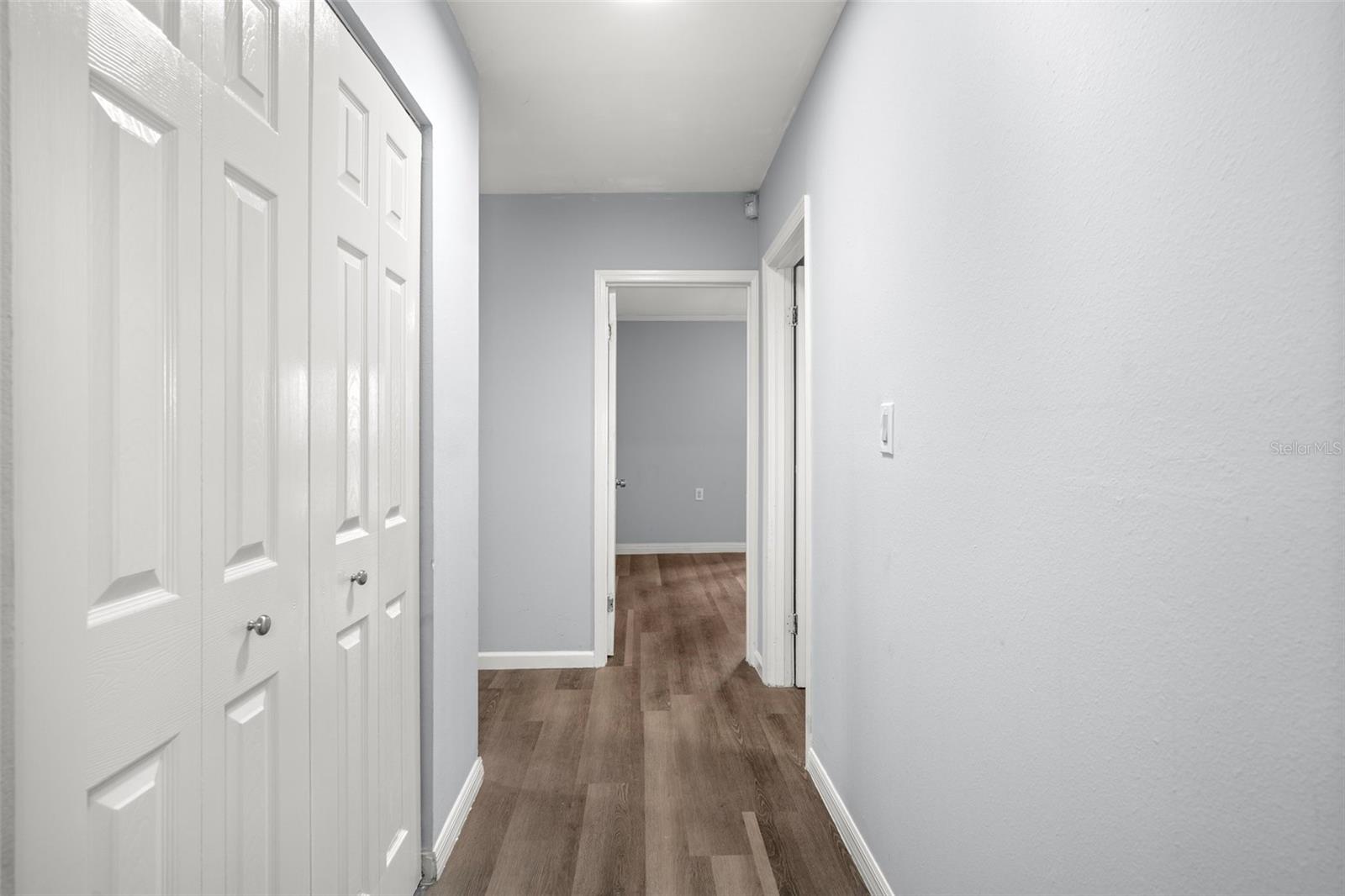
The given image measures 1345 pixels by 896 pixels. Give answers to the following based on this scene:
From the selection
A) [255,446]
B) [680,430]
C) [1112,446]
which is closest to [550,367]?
[255,446]

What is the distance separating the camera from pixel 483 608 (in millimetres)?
3598

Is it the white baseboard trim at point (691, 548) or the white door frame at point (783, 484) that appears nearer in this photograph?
the white door frame at point (783, 484)

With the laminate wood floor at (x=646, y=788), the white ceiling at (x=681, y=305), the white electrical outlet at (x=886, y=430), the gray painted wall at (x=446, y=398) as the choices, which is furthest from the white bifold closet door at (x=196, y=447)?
the white ceiling at (x=681, y=305)

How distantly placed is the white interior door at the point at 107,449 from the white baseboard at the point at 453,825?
1070 millimetres

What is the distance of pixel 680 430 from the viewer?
729 cm

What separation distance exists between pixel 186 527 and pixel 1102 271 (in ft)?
3.97

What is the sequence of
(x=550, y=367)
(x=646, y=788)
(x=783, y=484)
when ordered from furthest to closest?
(x=550, y=367) < (x=783, y=484) < (x=646, y=788)

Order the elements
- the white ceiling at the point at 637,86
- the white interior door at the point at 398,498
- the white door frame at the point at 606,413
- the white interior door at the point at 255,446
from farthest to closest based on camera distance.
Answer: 1. the white door frame at the point at 606,413
2. the white ceiling at the point at 637,86
3. the white interior door at the point at 398,498
4. the white interior door at the point at 255,446

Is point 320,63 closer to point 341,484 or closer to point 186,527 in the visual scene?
point 341,484

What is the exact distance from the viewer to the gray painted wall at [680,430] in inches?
285

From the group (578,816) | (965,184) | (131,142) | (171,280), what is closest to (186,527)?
(171,280)

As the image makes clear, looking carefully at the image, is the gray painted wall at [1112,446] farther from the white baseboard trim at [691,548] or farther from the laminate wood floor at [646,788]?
the white baseboard trim at [691,548]

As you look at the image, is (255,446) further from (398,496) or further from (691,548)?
(691,548)

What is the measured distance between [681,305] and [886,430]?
5200mm
